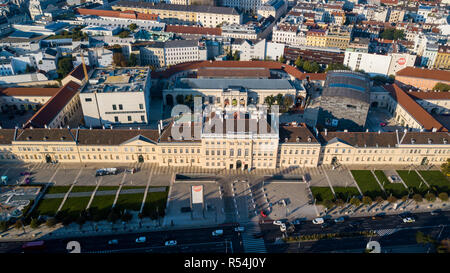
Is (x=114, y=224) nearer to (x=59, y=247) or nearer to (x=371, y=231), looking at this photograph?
(x=59, y=247)

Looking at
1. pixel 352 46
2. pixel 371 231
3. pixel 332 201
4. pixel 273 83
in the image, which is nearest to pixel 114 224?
pixel 332 201

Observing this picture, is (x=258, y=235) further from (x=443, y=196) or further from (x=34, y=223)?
(x=34, y=223)

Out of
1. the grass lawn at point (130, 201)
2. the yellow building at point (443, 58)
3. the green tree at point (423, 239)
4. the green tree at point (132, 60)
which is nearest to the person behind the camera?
the green tree at point (423, 239)

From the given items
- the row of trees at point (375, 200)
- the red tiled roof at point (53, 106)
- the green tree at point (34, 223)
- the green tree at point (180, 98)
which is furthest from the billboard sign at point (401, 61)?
the green tree at point (34, 223)

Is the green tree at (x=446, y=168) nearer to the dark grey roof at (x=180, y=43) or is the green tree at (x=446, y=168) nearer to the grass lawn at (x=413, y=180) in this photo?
the grass lawn at (x=413, y=180)

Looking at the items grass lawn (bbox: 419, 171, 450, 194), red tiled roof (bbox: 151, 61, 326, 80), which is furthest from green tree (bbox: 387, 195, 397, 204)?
red tiled roof (bbox: 151, 61, 326, 80)

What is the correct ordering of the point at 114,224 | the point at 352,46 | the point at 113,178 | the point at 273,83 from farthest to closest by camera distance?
1. the point at 352,46
2. the point at 273,83
3. the point at 113,178
4. the point at 114,224
